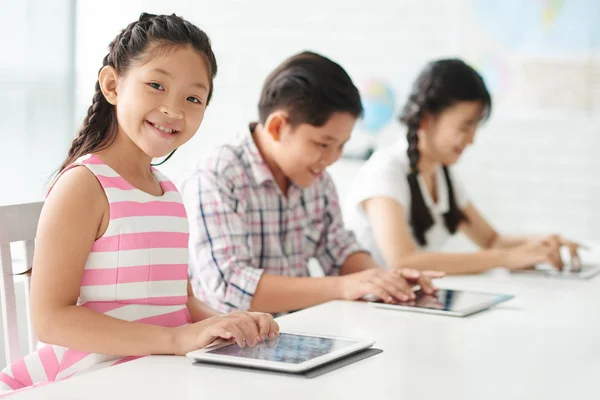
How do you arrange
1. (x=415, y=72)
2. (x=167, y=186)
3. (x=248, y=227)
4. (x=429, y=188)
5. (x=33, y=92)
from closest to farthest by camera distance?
(x=167, y=186) < (x=248, y=227) < (x=429, y=188) < (x=33, y=92) < (x=415, y=72)

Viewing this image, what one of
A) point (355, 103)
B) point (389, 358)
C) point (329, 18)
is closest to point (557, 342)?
point (389, 358)

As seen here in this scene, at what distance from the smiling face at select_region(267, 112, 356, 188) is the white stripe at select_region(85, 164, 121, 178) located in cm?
62

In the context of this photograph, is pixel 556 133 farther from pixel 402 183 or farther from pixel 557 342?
pixel 557 342

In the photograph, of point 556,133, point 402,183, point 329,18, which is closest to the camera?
point 402,183

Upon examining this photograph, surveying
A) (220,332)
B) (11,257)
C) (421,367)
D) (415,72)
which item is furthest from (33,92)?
(421,367)

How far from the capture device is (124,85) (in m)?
1.39

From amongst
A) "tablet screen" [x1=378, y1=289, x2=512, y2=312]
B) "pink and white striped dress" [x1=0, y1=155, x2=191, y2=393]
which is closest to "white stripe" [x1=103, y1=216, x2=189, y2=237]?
"pink and white striped dress" [x1=0, y1=155, x2=191, y2=393]

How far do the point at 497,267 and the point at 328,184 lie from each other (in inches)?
20.1

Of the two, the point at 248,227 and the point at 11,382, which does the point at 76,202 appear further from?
the point at 248,227

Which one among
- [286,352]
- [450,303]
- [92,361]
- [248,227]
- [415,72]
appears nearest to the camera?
[286,352]

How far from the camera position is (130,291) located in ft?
4.39

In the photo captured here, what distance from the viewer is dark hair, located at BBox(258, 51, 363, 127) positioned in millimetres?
1879

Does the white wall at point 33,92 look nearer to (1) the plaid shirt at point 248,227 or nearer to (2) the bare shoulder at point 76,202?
(1) the plaid shirt at point 248,227

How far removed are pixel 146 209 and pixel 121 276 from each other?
118 mm
